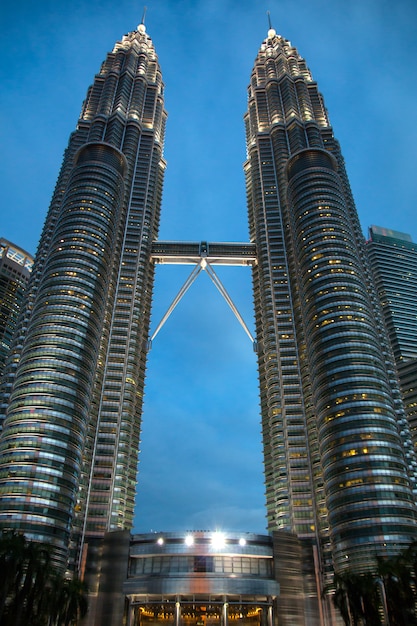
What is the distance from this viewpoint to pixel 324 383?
128750mm

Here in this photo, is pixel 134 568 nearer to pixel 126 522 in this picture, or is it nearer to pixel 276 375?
pixel 126 522

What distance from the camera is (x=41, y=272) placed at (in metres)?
164

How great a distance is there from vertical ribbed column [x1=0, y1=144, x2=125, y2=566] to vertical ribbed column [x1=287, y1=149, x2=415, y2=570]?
5855 cm

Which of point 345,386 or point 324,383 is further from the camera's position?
point 324,383

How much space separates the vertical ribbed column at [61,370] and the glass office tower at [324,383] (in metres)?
54.5

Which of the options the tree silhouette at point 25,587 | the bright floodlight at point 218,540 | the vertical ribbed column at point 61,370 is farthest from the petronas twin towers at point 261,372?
the tree silhouette at point 25,587

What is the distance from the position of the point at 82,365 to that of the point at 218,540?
174 feet

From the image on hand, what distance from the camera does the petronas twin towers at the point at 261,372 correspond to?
11044cm

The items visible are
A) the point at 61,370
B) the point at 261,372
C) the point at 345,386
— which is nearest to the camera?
the point at 345,386

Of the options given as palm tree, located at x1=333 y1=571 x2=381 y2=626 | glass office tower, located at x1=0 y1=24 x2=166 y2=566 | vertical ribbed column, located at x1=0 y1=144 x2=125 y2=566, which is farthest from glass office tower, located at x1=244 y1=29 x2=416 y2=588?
vertical ribbed column, located at x1=0 y1=144 x2=125 y2=566

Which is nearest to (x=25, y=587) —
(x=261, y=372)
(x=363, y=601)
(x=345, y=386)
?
(x=363, y=601)

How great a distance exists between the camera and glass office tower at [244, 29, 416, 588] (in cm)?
10981

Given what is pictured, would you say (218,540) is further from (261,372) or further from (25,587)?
(261,372)

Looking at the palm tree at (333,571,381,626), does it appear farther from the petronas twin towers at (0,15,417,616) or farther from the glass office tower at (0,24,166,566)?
the glass office tower at (0,24,166,566)
